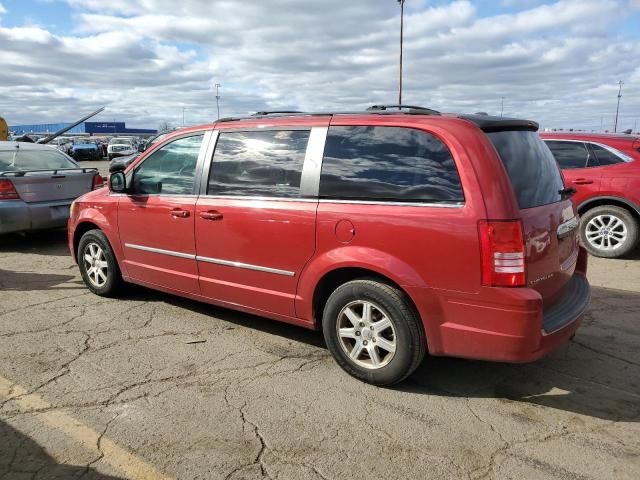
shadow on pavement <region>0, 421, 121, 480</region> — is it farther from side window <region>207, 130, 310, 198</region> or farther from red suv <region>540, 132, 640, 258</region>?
red suv <region>540, 132, 640, 258</region>

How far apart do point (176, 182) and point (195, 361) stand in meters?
1.57

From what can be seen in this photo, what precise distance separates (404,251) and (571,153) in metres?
5.51

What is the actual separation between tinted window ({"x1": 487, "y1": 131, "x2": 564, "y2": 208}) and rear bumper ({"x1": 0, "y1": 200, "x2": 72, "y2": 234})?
6813mm

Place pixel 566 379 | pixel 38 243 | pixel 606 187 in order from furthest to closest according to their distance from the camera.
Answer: pixel 38 243
pixel 606 187
pixel 566 379

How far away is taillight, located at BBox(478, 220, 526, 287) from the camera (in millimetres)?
3088

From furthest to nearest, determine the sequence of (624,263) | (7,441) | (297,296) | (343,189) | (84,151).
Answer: (84,151)
(624,263)
(297,296)
(343,189)
(7,441)

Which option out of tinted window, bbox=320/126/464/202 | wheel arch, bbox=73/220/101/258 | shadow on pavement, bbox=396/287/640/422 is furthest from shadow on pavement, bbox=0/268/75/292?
shadow on pavement, bbox=396/287/640/422

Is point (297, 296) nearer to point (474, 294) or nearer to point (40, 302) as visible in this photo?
point (474, 294)

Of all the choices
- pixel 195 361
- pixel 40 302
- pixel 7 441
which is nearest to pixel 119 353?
pixel 195 361

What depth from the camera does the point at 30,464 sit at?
109 inches

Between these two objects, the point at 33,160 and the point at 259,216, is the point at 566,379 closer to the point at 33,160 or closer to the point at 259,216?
the point at 259,216

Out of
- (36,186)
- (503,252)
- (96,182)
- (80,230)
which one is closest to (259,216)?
(503,252)

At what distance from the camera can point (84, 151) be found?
42875 mm

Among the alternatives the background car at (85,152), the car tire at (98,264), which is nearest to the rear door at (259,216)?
the car tire at (98,264)
